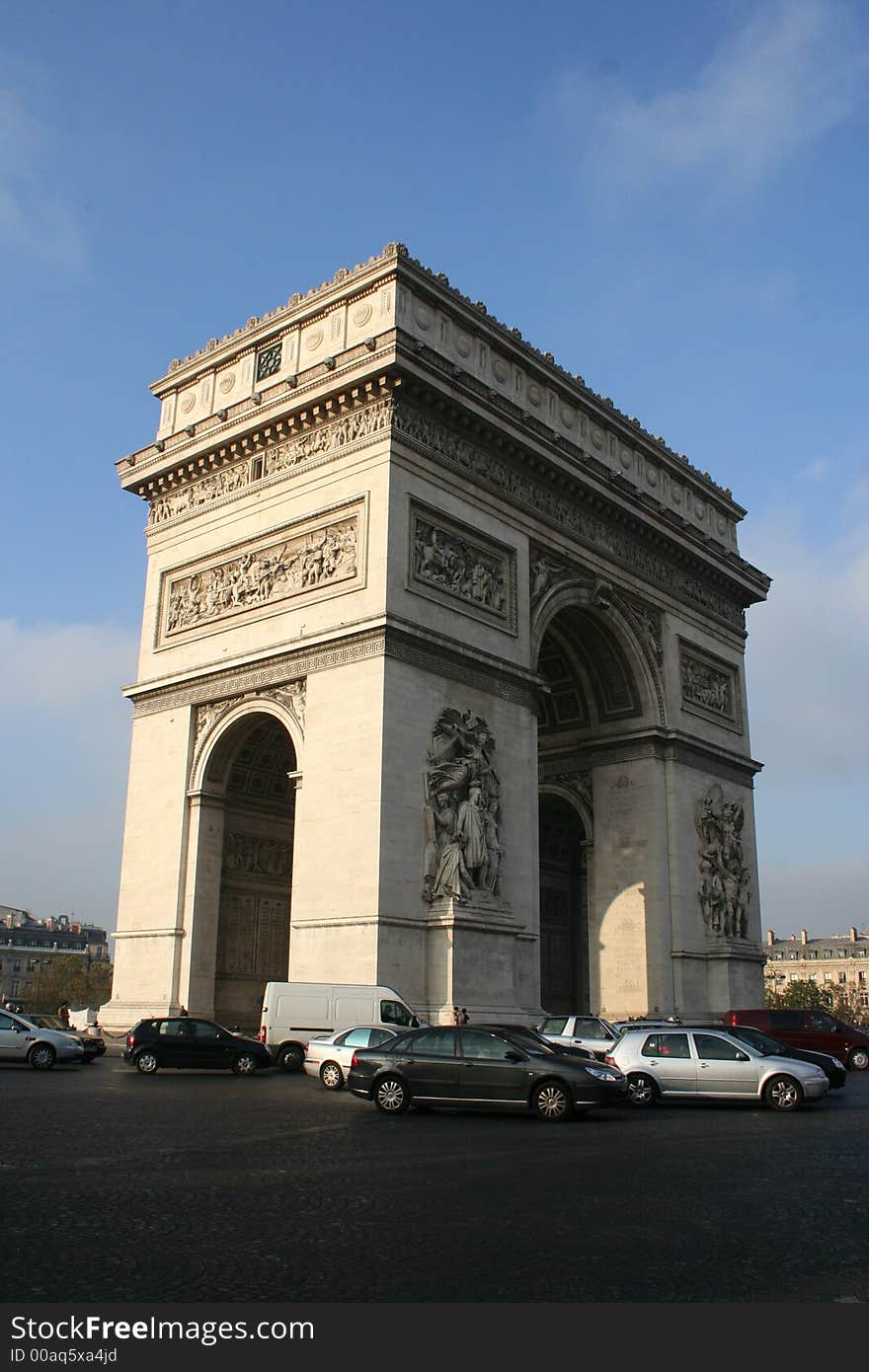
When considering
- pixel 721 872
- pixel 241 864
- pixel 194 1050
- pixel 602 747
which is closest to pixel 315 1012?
pixel 194 1050

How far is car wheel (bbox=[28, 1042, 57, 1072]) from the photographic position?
24.4m

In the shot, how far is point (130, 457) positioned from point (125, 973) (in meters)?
13.3

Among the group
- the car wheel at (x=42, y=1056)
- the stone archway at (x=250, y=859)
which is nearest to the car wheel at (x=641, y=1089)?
the car wheel at (x=42, y=1056)

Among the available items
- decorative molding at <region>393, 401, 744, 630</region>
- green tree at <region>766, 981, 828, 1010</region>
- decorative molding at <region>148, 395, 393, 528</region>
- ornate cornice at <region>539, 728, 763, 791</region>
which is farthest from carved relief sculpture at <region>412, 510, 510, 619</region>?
green tree at <region>766, 981, 828, 1010</region>

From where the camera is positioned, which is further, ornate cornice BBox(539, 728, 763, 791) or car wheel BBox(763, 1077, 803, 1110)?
ornate cornice BBox(539, 728, 763, 791)

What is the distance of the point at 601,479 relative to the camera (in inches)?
1265

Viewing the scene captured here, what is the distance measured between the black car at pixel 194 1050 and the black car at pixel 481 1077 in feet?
22.2

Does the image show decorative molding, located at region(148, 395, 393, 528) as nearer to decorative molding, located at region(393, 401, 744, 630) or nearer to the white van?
decorative molding, located at region(393, 401, 744, 630)

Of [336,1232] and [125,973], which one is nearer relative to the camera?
[336,1232]

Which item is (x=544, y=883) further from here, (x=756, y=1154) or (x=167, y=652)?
(x=756, y=1154)

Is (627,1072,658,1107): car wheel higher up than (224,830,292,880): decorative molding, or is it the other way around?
(224,830,292,880): decorative molding

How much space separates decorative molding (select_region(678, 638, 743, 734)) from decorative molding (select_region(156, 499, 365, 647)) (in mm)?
12533

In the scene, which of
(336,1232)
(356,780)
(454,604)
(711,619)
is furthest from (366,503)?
(336,1232)

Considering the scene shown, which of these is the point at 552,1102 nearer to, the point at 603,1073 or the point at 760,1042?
the point at 603,1073
